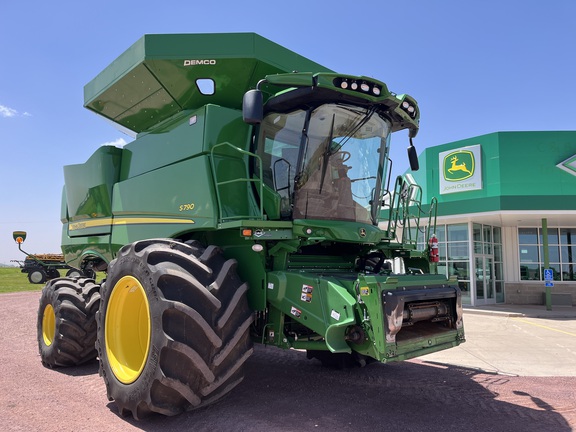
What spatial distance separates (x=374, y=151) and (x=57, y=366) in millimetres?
4954

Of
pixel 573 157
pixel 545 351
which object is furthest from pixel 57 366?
pixel 573 157

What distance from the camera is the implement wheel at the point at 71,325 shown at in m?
5.75

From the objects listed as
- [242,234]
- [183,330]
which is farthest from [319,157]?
[183,330]

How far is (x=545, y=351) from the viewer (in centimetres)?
808

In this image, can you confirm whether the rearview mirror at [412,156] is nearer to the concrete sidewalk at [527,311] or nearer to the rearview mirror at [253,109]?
the rearview mirror at [253,109]

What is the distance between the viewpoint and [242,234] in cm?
407

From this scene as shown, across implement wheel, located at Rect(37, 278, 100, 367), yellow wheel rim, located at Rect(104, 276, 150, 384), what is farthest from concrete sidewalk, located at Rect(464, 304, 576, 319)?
yellow wheel rim, located at Rect(104, 276, 150, 384)

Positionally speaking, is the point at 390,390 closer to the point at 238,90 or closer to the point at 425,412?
the point at 425,412

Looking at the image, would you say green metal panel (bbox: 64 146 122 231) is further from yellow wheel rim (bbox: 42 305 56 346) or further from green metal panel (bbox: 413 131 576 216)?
green metal panel (bbox: 413 131 576 216)

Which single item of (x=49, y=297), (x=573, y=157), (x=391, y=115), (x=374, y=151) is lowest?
(x=49, y=297)

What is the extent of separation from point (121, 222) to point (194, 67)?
2.26 meters

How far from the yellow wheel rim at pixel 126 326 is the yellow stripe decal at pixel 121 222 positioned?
32.7 inches

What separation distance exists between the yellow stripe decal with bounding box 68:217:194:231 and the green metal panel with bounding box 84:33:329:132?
1356mm

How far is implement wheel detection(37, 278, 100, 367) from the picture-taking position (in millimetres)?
5746
